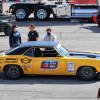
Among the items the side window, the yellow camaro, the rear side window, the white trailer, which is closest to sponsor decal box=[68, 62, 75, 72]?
the yellow camaro

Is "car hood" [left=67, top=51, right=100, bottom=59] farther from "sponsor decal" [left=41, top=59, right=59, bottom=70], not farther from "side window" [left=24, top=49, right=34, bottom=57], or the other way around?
"side window" [left=24, top=49, right=34, bottom=57]

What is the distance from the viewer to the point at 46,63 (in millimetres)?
8305

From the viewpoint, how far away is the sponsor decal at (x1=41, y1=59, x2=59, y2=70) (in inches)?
326

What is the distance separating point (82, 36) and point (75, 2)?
734cm

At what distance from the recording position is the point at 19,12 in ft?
83.0

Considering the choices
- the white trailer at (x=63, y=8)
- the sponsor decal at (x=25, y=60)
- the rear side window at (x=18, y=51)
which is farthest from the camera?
the white trailer at (x=63, y=8)

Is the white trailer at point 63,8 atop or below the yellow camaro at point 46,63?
atop

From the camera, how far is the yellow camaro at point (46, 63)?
8.26 m

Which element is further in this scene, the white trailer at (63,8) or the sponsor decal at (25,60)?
the white trailer at (63,8)

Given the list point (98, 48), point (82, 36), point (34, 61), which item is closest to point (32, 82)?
point (34, 61)

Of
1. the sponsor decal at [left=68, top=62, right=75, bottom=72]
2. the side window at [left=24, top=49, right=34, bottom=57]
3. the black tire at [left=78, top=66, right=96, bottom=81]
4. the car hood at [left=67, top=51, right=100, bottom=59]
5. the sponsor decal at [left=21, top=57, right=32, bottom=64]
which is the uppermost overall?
the side window at [left=24, top=49, right=34, bottom=57]

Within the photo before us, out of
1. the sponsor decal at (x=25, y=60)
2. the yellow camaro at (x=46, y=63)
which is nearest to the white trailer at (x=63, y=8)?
the yellow camaro at (x=46, y=63)

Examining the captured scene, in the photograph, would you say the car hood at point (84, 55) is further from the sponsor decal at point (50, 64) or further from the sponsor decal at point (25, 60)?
the sponsor decal at point (25, 60)

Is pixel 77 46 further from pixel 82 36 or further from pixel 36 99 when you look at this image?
pixel 36 99
